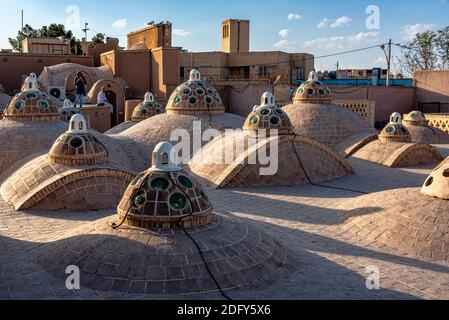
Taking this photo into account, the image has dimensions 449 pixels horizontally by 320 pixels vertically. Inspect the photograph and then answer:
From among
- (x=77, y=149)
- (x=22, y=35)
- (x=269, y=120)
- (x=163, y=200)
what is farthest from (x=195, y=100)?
(x=22, y=35)

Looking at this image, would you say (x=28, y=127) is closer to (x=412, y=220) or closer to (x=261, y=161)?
(x=261, y=161)

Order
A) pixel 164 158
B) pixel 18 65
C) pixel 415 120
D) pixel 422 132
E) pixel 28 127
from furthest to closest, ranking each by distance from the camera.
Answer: pixel 18 65, pixel 415 120, pixel 422 132, pixel 28 127, pixel 164 158

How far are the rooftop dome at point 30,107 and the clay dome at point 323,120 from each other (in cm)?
750

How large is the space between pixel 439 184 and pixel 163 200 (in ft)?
15.6

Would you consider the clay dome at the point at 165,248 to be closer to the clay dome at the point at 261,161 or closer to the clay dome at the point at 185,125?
the clay dome at the point at 261,161

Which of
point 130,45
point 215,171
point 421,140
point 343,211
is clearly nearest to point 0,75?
point 130,45

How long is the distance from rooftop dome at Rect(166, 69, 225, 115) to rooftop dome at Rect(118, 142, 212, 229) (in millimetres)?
9012

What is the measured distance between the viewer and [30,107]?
1327cm

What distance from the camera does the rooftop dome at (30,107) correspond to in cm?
1324

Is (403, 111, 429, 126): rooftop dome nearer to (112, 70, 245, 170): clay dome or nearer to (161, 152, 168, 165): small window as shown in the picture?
(112, 70, 245, 170): clay dome

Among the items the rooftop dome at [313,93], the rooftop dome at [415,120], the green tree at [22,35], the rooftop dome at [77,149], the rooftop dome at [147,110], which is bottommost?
the rooftop dome at [77,149]

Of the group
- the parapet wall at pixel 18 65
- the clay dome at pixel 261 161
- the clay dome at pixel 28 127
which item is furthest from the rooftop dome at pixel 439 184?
the parapet wall at pixel 18 65

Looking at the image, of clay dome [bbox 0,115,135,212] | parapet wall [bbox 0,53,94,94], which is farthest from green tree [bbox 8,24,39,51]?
clay dome [bbox 0,115,135,212]

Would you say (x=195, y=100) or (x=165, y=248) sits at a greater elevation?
(x=195, y=100)
